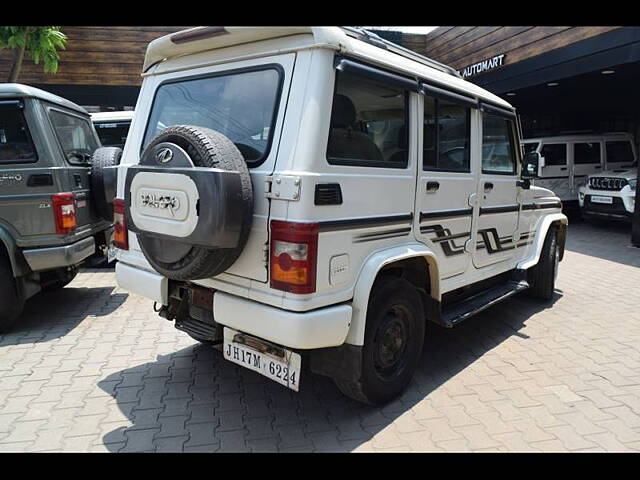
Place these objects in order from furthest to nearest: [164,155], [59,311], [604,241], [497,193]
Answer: [604,241] → [59,311] → [497,193] → [164,155]

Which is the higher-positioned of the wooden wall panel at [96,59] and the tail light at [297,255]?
the wooden wall panel at [96,59]

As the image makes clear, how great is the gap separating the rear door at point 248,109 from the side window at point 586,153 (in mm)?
11314

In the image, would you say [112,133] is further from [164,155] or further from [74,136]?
[164,155]

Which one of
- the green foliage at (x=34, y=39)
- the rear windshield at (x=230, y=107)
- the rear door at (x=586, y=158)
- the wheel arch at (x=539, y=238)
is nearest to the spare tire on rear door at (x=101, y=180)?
the rear windshield at (x=230, y=107)

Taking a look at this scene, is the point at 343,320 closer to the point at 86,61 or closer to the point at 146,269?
the point at 146,269

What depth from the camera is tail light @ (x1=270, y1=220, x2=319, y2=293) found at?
7.71 feet

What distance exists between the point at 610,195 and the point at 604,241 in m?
1.26

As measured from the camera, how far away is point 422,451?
2.65 metres

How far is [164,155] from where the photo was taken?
257 centimetres

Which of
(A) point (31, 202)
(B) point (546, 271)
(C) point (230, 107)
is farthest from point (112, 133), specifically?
(B) point (546, 271)

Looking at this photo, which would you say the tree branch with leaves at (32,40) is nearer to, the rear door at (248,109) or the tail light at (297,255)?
the rear door at (248,109)

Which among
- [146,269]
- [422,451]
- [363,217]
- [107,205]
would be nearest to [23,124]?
[107,205]

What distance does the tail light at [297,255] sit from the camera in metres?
Answer: 2.35

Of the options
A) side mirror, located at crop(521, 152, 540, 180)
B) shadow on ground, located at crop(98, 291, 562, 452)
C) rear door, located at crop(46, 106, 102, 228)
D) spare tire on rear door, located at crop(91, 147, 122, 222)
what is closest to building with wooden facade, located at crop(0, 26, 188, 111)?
rear door, located at crop(46, 106, 102, 228)
